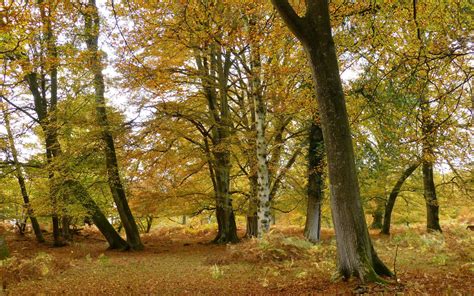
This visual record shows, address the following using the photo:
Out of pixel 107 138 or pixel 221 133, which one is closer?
pixel 107 138

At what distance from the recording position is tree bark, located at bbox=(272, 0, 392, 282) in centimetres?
497

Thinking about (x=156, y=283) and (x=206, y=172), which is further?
(x=206, y=172)

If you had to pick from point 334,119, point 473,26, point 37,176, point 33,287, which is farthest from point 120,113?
point 473,26

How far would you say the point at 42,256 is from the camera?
26.4 ft

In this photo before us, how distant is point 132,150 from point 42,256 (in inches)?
217

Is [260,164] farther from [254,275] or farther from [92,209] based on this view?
[92,209]

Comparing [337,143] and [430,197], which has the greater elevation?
[337,143]

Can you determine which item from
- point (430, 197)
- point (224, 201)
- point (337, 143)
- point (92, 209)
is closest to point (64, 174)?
point (92, 209)

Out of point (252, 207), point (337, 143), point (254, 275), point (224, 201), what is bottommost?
point (254, 275)

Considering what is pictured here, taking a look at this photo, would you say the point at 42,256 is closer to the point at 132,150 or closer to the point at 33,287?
the point at 33,287

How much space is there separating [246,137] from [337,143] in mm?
7832

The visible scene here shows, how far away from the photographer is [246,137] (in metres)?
12.8

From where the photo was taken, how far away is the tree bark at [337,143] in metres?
4.97

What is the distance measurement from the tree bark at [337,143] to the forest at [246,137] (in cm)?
2
